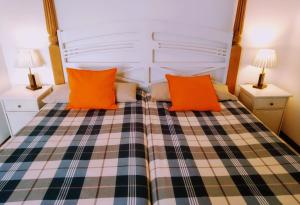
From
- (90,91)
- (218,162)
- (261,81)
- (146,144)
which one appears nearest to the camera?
(218,162)

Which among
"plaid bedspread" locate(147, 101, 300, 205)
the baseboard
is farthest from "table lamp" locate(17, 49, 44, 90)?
the baseboard

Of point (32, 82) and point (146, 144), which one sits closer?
point (146, 144)

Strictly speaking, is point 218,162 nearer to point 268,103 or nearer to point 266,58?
point 268,103

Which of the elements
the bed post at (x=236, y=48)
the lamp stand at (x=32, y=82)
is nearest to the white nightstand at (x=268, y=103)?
the bed post at (x=236, y=48)

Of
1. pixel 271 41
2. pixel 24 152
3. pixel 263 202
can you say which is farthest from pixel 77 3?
pixel 263 202

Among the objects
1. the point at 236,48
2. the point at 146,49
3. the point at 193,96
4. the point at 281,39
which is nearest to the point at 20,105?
the point at 146,49

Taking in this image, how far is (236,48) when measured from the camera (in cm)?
232

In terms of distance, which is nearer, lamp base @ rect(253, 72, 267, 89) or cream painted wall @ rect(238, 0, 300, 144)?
cream painted wall @ rect(238, 0, 300, 144)

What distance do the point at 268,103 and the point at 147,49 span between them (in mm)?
1404

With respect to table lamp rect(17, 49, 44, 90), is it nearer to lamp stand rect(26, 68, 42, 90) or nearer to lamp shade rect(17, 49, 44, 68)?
lamp shade rect(17, 49, 44, 68)

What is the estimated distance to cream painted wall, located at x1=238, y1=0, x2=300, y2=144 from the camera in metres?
2.23

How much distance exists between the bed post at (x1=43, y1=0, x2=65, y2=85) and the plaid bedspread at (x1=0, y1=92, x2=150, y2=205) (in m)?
0.65

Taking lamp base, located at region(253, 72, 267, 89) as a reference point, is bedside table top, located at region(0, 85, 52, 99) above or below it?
below

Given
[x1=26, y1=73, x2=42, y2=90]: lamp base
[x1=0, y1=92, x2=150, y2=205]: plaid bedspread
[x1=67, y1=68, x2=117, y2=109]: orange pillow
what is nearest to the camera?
[x1=0, y1=92, x2=150, y2=205]: plaid bedspread
